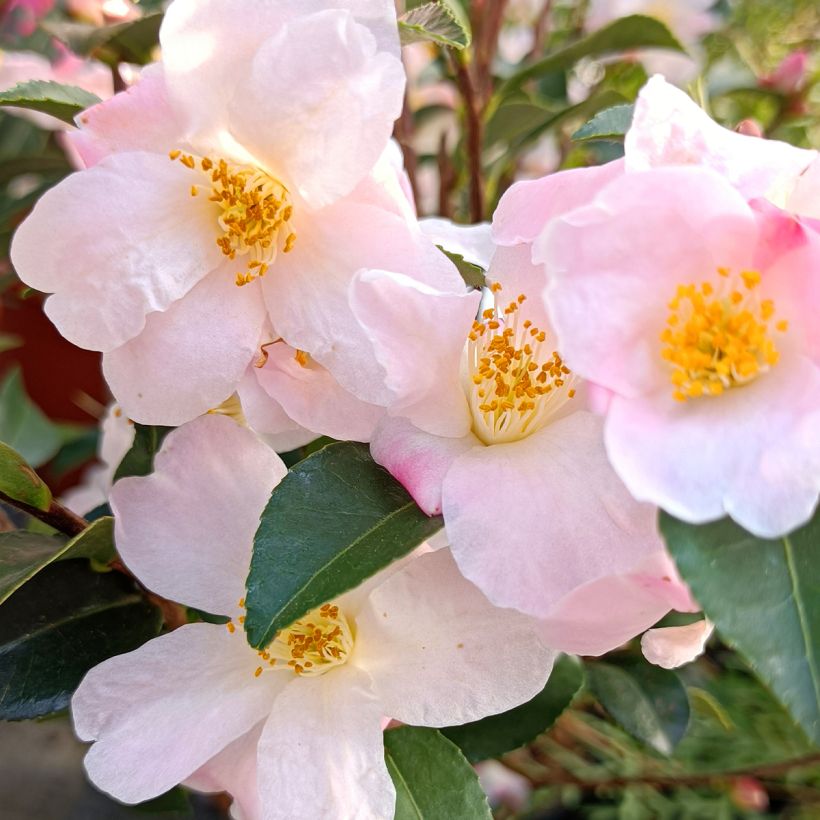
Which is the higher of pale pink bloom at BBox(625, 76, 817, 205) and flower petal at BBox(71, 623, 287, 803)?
pale pink bloom at BBox(625, 76, 817, 205)

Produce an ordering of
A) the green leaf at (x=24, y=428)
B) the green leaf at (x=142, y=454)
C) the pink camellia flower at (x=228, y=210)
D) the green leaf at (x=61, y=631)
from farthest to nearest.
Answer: the green leaf at (x=24, y=428)
the green leaf at (x=142, y=454)
the green leaf at (x=61, y=631)
the pink camellia flower at (x=228, y=210)

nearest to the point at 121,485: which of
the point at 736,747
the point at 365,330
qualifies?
the point at 365,330

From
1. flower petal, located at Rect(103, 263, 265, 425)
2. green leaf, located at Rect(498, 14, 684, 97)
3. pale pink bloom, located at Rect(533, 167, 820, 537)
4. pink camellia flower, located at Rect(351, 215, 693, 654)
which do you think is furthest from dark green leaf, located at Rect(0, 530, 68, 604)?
green leaf, located at Rect(498, 14, 684, 97)

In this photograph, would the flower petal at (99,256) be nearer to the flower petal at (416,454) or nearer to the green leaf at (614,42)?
the flower petal at (416,454)

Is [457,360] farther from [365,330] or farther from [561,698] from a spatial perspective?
[561,698]

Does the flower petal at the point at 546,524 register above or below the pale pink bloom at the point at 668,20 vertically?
above

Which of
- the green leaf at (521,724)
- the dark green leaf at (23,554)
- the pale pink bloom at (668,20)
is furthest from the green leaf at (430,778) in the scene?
the pale pink bloom at (668,20)

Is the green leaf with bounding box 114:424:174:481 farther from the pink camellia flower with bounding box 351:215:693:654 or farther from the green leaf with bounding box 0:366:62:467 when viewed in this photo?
the green leaf with bounding box 0:366:62:467

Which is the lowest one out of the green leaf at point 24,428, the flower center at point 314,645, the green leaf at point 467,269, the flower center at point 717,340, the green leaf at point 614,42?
the green leaf at point 24,428
